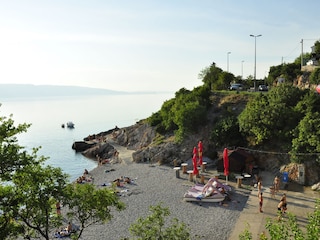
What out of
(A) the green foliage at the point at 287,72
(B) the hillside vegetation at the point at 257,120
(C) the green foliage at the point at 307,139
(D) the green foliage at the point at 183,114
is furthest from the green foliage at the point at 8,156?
(A) the green foliage at the point at 287,72

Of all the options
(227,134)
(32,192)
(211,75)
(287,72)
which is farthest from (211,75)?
(32,192)

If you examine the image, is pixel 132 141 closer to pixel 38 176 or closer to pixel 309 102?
pixel 309 102

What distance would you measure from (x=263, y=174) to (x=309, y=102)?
28.7 feet

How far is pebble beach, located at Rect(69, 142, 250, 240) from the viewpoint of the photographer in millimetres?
20641

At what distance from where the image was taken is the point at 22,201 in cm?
1159

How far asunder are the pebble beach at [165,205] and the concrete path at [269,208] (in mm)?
625

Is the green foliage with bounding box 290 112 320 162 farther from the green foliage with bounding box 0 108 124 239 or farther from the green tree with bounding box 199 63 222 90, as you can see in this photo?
the green tree with bounding box 199 63 222 90

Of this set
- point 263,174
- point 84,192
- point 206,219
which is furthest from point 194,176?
point 84,192

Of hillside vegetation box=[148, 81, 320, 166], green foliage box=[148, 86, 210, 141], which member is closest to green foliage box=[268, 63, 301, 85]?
hillside vegetation box=[148, 81, 320, 166]

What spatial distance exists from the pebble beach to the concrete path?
63 centimetres

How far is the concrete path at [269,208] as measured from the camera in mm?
19641

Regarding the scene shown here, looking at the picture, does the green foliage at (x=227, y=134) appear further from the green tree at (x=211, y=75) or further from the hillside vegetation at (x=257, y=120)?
the green tree at (x=211, y=75)

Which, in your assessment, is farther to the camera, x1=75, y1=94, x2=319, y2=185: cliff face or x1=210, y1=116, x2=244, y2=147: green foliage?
x1=210, y1=116, x2=244, y2=147: green foliage

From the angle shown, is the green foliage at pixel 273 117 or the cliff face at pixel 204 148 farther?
the green foliage at pixel 273 117
